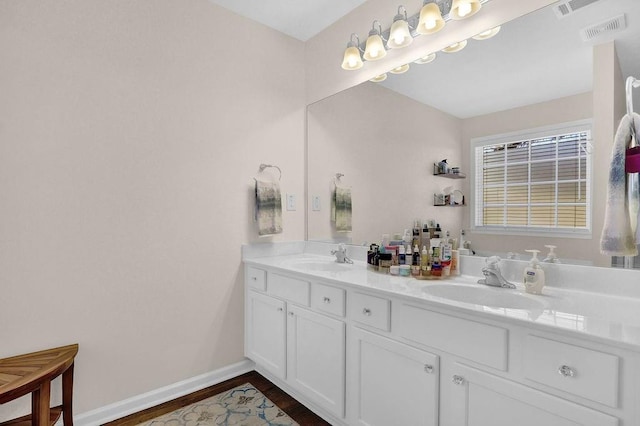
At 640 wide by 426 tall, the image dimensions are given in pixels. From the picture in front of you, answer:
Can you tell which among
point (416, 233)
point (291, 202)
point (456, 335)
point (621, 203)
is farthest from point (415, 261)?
point (291, 202)

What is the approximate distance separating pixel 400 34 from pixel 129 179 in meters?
1.74

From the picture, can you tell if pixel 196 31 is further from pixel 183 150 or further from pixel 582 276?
pixel 582 276

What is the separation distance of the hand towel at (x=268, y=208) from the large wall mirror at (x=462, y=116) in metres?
0.33

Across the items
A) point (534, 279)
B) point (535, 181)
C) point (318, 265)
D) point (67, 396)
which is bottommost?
point (67, 396)

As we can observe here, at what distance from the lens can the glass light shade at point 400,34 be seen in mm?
1779

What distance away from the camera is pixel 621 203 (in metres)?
1.12

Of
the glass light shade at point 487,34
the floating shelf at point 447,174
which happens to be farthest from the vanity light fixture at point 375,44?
the floating shelf at point 447,174

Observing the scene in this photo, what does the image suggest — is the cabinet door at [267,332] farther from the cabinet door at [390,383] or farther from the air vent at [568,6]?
the air vent at [568,6]

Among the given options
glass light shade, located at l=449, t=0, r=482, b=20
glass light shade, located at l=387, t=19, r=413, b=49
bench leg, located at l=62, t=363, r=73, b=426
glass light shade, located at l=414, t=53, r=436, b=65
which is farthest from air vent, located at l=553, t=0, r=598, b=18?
bench leg, located at l=62, t=363, r=73, b=426

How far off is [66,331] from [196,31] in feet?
6.15

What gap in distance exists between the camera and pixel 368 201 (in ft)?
7.07

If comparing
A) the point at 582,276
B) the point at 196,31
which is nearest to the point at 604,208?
the point at 582,276

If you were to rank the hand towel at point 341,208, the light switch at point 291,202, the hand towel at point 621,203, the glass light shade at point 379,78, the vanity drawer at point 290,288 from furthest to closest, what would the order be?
the light switch at point 291,202, the hand towel at point 341,208, the glass light shade at point 379,78, the vanity drawer at point 290,288, the hand towel at point 621,203

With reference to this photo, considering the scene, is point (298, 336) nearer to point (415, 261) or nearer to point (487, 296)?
point (415, 261)
